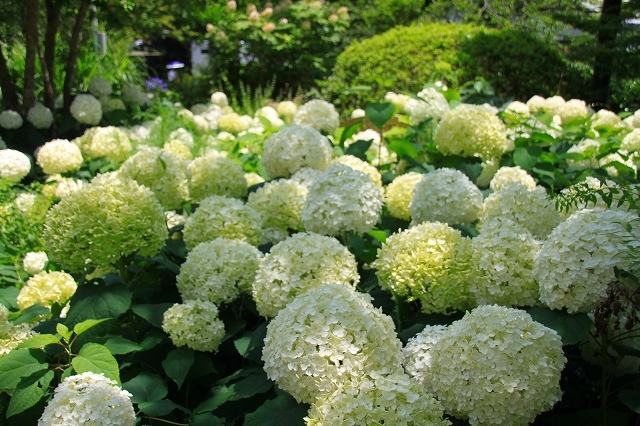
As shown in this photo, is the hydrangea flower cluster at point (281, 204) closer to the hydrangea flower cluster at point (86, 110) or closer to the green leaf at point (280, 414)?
the green leaf at point (280, 414)

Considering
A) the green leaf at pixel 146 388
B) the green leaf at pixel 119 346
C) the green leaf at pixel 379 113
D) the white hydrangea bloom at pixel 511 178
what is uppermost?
the green leaf at pixel 379 113

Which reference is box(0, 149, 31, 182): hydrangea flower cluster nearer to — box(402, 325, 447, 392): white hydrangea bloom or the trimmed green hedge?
box(402, 325, 447, 392): white hydrangea bloom

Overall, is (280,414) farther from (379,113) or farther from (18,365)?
(379,113)

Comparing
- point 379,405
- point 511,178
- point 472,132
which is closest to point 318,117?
point 472,132

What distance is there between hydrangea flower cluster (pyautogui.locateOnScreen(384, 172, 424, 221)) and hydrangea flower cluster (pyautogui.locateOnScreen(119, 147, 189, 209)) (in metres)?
0.98

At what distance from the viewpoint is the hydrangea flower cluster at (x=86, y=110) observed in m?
5.89

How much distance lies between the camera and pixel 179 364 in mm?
1903

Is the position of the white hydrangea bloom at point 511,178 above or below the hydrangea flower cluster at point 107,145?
above

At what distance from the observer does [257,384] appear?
1.75m

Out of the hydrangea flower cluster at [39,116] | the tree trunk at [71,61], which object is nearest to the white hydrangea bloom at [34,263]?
the hydrangea flower cluster at [39,116]

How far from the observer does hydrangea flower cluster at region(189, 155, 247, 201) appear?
299 centimetres

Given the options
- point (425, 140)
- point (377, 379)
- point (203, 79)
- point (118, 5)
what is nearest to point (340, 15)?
point (203, 79)

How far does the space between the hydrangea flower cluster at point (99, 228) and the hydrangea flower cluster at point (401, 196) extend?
1097mm

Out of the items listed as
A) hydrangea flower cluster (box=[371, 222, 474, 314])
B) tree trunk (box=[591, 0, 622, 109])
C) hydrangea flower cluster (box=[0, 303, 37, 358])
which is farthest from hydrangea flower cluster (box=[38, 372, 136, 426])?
tree trunk (box=[591, 0, 622, 109])
